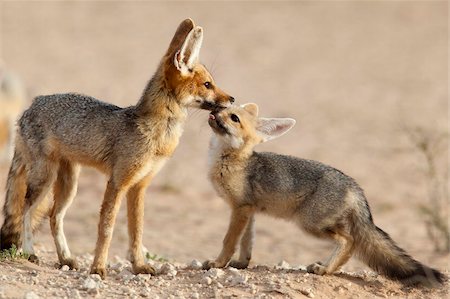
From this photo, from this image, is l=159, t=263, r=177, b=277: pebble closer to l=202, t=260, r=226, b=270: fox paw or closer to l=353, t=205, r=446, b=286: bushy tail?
l=202, t=260, r=226, b=270: fox paw

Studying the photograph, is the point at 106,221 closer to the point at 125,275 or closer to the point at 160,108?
the point at 125,275

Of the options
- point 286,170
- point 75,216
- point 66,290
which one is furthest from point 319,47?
point 66,290

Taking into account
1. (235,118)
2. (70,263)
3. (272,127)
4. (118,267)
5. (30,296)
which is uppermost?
(272,127)

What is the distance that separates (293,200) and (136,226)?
4.70 feet

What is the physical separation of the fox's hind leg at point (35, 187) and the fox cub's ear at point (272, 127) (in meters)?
Answer: 2.01

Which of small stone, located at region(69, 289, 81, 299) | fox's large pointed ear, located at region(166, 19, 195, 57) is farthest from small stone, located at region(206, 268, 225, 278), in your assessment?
fox's large pointed ear, located at region(166, 19, 195, 57)

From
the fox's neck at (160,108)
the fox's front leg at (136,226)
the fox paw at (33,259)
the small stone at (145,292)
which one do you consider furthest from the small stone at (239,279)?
the fox paw at (33,259)

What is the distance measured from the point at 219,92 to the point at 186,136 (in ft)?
33.3

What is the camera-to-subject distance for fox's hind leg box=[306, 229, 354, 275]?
24.6 feet

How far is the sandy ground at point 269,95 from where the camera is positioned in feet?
25.7

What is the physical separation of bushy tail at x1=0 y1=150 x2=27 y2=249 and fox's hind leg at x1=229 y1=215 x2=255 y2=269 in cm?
205

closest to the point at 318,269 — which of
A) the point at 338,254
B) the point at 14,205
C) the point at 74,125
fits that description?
the point at 338,254

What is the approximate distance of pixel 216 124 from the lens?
7.90 meters

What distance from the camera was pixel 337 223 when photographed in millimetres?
7543
